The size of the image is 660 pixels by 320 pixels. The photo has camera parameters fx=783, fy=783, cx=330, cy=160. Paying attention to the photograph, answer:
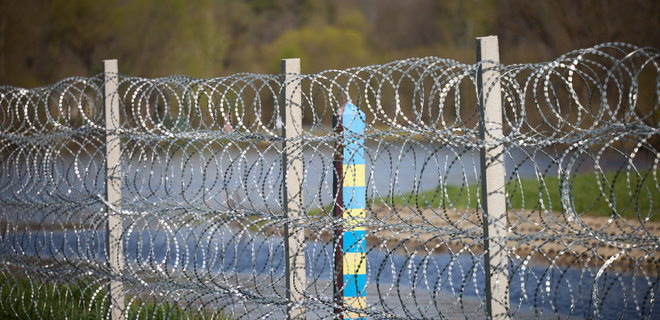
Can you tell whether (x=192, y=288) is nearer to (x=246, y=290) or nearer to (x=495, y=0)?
(x=246, y=290)

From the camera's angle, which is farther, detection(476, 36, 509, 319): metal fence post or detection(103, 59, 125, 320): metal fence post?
detection(103, 59, 125, 320): metal fence post

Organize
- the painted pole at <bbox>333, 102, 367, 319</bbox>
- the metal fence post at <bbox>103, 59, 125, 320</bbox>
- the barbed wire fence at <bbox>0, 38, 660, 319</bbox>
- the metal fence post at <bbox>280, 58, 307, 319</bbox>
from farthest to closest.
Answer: the metal fence post at <bbox>103, 59, 125, 320</bbox> → the painted pole at <bbox>333, 102, 367, 319</bbox> → the metal fence post at <bbox>280, 58, 307, 319</bbox> → the barbed wire fence at <bbox>0, 38, 660, 319</bbox>

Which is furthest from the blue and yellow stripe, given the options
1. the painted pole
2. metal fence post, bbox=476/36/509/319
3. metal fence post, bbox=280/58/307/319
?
metal fence post, bbox=476/36/509/319

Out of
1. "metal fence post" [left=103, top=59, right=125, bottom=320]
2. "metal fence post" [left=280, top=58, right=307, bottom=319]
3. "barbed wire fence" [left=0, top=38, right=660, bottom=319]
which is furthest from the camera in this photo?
"metal fence post" [left=103, top=59, right=125, bottom=320]

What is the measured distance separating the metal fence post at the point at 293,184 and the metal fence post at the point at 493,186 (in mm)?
1371

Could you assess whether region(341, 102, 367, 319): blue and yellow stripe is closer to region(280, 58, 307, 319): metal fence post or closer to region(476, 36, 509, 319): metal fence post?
region(280, 58, 307, 319): metal fence post

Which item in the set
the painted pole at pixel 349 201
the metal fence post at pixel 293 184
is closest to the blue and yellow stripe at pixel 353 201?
the painted pole at pixel 349 201

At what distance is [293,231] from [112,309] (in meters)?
1.99

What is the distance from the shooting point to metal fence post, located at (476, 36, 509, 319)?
13.0 ft

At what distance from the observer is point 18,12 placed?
30.1 m

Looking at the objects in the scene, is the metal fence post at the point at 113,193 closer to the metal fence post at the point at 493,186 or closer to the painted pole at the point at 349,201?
the painted pole at the point at 349,201

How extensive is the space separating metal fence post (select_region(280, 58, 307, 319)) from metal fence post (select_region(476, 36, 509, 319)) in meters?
1.37

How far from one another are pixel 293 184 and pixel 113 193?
1.83m

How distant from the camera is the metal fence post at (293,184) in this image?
494 cm
